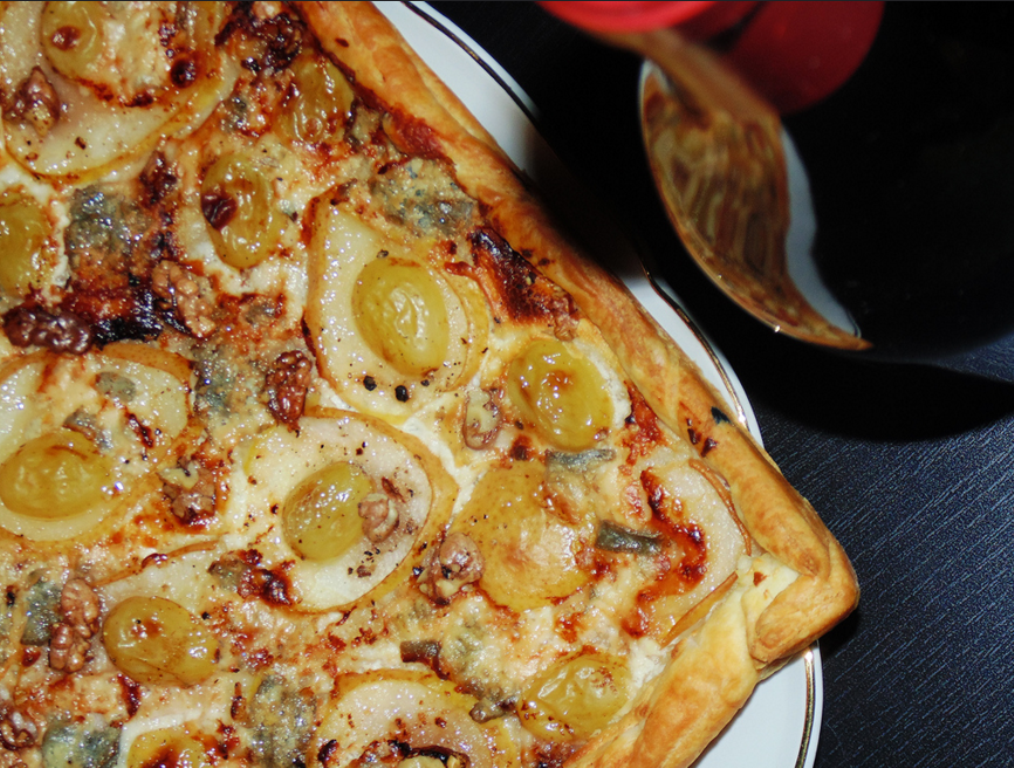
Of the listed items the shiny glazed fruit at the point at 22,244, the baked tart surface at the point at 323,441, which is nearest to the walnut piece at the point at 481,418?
the baked tart surface at the point at 323,441

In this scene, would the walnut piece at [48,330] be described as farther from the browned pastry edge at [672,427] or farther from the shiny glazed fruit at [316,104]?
the browned pastry edge at [672,427]

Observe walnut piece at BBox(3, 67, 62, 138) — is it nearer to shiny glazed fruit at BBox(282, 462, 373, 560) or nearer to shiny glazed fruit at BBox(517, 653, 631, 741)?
shiny glazed fruit at BBox(282, 462, 373, 560)

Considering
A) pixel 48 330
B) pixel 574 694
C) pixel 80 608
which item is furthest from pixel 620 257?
pixel 80 608

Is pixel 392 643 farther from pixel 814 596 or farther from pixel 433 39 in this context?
pixel 433 39

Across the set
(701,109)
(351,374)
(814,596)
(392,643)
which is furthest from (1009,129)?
(392,643)

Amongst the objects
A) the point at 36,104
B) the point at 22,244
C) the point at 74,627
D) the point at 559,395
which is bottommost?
the point at 559,395

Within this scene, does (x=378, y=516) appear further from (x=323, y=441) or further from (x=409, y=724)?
(x=409, y=724)
